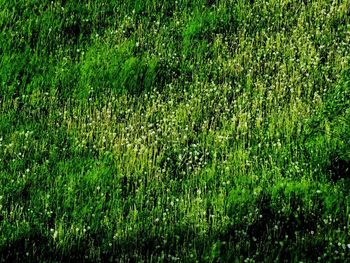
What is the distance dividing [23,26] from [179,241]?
20.5 feet

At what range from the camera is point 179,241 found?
243 inches

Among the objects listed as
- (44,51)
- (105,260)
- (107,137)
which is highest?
(44,51)

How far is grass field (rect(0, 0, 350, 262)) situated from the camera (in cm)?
618

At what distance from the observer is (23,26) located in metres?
10.8

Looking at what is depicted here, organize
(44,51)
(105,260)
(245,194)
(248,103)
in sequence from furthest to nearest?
1. (44,51)
2. (248,103)
3. (245,194)
4. (105,260)

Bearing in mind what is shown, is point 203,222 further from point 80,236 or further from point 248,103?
point 248,103

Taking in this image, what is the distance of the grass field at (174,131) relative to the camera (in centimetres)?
618

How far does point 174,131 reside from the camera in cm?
815

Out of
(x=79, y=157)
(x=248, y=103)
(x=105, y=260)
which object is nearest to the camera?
(x=105, y=260)

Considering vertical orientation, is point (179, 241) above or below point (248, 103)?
below

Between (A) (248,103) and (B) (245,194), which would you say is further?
(A) (248,103)

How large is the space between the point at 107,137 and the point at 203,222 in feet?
7.64

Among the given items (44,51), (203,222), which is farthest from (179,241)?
(44,51)

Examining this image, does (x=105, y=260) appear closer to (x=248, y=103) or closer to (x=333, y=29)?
(x=248, y=103)
